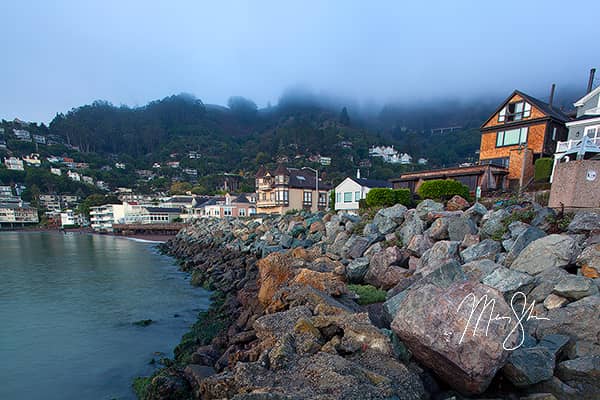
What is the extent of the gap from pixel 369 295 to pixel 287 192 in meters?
33.9

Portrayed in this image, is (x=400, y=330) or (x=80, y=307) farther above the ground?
(x=400, y=330)

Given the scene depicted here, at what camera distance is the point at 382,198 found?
20.8 metres

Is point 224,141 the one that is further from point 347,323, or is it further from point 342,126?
point 347,323

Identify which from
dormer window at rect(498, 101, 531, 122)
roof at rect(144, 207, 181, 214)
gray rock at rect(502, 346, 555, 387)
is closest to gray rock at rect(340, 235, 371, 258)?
gray rock at rect(502, 346, 555, 387)

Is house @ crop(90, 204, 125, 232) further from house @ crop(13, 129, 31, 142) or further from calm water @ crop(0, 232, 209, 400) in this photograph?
house @ crop(13, 129, 31, 142)

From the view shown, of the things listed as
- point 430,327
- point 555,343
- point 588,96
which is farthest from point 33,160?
point 588,96

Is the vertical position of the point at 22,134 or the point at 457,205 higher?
the point at 22,134

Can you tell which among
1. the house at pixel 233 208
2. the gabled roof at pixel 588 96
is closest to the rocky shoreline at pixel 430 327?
the gabled roof at pixel 588 96

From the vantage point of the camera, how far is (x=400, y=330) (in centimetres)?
470

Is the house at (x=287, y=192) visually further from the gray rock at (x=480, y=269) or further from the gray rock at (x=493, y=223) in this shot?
the gray rock at (x=480, y=269)

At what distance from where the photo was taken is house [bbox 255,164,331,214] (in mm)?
42750

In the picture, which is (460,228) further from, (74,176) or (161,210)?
(74,176)

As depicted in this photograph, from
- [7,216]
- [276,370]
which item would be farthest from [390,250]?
Result: [7,216]

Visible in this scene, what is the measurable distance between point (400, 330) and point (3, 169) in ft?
507
